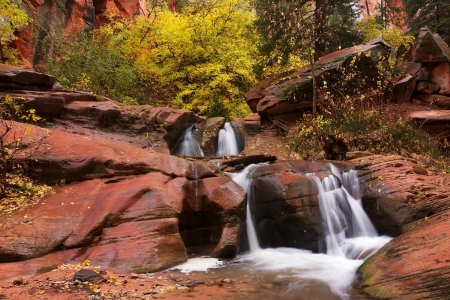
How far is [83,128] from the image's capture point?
11633 millimetres

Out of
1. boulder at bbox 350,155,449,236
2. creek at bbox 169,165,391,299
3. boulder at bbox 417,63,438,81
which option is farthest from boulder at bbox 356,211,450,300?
boulder at bbox 417,63,438,81

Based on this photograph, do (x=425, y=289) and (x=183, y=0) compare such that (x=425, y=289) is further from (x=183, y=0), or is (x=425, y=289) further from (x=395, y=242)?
(x=183, y=0)

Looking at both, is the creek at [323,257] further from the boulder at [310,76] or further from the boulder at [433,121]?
the boulder at [433,121]

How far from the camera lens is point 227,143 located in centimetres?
1577

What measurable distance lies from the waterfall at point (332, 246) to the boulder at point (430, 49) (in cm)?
996

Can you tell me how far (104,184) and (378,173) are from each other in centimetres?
695

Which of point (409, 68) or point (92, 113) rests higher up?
point (409, 68)

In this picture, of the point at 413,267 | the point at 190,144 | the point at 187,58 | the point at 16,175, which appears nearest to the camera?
the point at 413,267

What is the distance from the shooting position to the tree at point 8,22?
1073cm

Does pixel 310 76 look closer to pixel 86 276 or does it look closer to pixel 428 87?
pixel 428 87

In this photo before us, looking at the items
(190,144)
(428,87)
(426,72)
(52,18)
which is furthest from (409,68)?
(52,18)

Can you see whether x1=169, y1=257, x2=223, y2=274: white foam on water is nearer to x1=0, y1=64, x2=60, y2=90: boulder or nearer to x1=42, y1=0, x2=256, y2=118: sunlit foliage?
x1=0, y1=64, x2=60, y2=90: boulder

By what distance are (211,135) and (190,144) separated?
1084 mm

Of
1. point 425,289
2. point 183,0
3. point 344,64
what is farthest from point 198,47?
point 425,289
